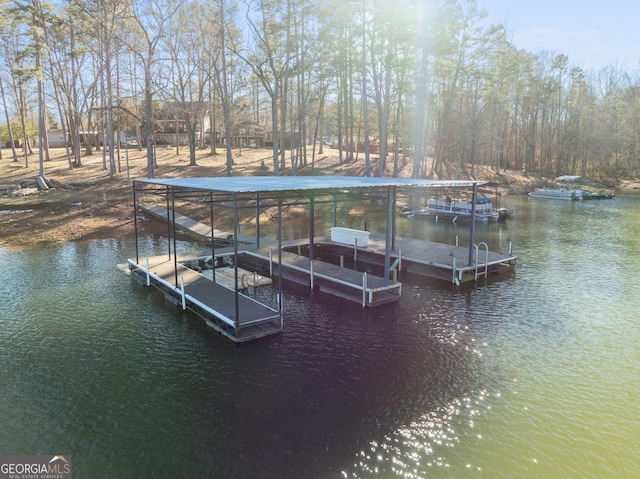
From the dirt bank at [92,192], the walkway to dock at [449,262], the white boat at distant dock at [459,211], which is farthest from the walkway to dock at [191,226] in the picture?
the white boat at distant dock at [459,211]

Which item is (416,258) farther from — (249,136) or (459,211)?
(249,136)

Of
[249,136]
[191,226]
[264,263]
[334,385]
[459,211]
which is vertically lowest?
[334,385]

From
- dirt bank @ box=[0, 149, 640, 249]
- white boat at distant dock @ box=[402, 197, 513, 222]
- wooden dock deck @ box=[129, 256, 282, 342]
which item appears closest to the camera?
wooden dock deck @ box=[129, 256, 282, 342]

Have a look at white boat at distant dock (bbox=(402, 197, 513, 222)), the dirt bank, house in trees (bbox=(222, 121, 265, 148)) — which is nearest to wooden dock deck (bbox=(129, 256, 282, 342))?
the dirt bank

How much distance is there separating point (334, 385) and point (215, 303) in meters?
5.13

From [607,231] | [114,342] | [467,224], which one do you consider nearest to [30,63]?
[114,342]

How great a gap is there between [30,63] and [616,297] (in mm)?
43435

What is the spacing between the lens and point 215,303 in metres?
13.2

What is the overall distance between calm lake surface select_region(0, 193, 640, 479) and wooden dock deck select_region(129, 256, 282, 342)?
37 centimetres

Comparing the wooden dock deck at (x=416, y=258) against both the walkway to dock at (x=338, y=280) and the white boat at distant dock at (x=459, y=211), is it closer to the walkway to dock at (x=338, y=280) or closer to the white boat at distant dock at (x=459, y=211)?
the walkway to dock at (x=338, y=280)

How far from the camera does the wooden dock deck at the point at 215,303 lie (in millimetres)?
11969

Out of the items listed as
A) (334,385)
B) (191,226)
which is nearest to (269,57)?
(191,226)

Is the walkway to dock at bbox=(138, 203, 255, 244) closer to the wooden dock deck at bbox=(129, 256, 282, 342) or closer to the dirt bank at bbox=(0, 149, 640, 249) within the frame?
the dirt bank at bbox=(0, 149, 640, 249)

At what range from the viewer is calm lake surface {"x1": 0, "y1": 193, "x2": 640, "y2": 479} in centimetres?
748
